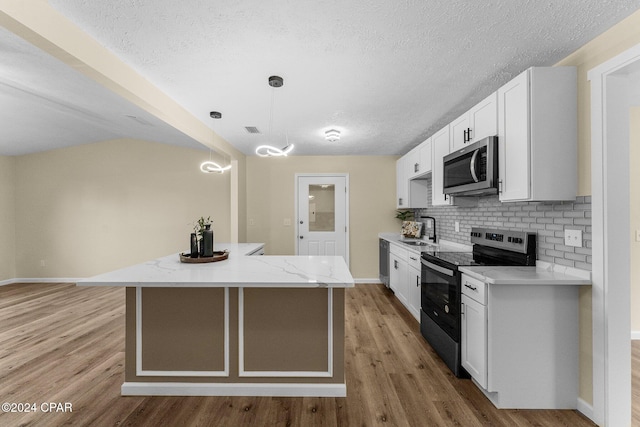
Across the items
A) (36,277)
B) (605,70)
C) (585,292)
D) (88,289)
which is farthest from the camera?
(36,277)

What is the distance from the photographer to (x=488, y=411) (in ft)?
6.43

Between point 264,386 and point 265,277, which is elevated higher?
point 265,277

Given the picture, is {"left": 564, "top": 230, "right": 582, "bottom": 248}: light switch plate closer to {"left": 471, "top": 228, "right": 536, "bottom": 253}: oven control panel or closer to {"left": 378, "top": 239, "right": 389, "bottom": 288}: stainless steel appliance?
{"left": 471, "top": 228, "right": 536, "bottom": 253}: oven control panel

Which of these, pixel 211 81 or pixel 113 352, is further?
pixel 113 352

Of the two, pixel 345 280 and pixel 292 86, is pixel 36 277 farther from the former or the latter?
pixel 345 280

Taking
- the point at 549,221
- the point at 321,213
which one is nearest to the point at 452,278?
the point at 549,221

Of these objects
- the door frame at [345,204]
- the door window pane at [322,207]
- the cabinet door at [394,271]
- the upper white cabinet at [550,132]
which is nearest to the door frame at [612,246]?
the upper white cabinet at [550,132]

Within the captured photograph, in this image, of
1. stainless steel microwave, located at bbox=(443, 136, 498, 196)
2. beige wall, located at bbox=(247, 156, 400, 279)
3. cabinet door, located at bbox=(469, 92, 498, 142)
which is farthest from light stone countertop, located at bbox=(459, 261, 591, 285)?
beige wall, located at bbox=(247, 156, 400, 279)

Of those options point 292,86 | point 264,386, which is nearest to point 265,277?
point 264,386

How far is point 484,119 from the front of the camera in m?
2.45

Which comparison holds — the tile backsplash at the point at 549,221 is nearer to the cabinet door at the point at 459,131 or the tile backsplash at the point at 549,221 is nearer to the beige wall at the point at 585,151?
the beige wall at the point at 585,151

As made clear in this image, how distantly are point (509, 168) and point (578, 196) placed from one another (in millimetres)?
440

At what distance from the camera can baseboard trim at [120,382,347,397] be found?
211 cm

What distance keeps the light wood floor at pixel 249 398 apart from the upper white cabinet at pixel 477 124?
197 cm
